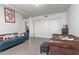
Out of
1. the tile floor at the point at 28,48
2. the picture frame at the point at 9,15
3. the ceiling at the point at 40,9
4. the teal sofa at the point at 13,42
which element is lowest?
the tile floor at the point at 28,48

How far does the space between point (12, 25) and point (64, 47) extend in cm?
135

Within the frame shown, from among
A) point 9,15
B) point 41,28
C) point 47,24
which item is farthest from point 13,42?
point 47,24

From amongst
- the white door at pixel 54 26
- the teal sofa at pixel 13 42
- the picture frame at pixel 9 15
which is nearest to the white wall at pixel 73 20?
the white door at pixel 54 26

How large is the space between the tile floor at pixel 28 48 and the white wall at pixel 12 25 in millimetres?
413

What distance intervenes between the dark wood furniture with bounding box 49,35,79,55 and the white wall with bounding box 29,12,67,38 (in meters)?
0.33

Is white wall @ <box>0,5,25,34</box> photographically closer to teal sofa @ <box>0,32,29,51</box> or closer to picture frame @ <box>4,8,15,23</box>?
picture frame @ <box>4,8,15,23</box>

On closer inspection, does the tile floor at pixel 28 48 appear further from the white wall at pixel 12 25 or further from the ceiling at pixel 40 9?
the ceiling at pixel 40 9

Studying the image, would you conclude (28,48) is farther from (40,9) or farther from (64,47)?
(40,9)

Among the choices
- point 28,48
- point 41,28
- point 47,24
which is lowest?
point 28,48

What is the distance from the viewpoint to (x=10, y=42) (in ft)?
7.56

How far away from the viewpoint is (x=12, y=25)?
7.79 ft

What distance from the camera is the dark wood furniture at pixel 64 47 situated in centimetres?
206

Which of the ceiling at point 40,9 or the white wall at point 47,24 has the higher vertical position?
the ceiling at point 40,9
